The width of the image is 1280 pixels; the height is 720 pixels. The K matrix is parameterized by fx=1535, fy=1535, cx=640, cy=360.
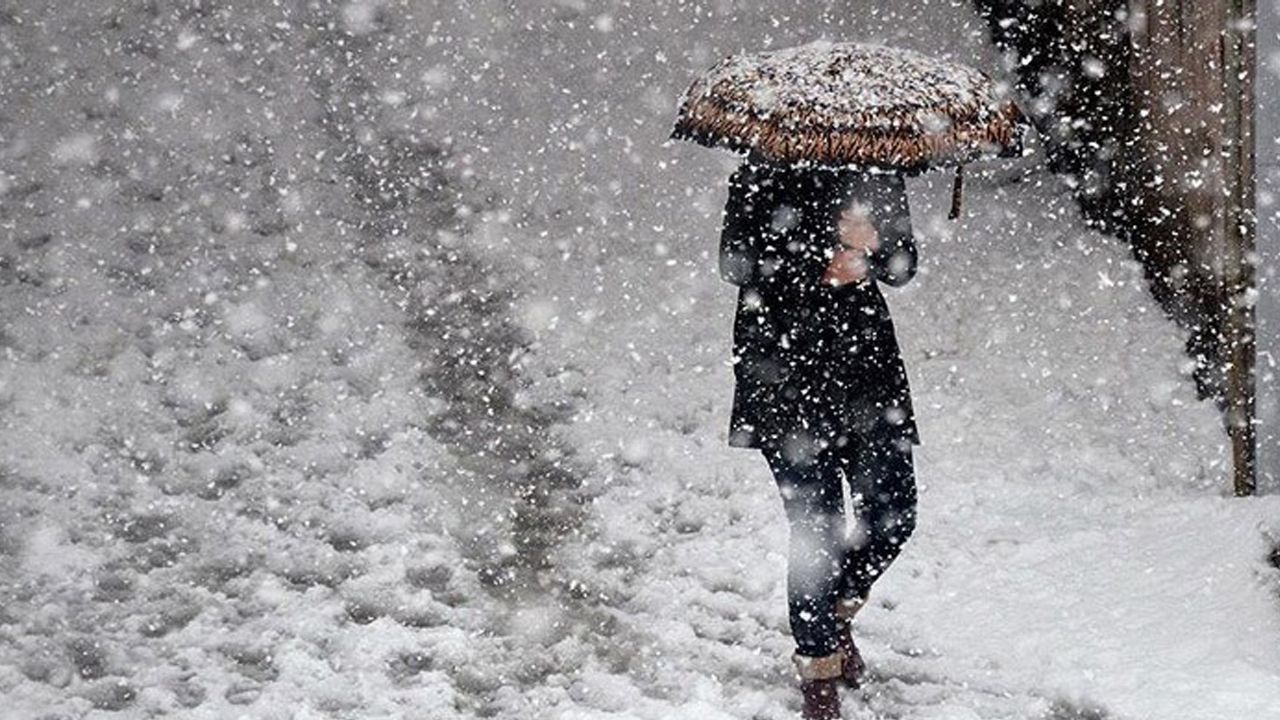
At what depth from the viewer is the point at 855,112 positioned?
423 cm

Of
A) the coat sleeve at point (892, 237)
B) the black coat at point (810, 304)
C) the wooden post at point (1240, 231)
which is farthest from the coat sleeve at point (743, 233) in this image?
the wooden post at point (1240, 231)

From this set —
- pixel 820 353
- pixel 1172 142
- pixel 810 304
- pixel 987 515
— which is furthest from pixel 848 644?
pixel 1172 142

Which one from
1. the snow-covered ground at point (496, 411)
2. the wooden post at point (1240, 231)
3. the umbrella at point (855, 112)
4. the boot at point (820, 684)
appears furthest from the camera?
the wooden post at point (1240, 231)

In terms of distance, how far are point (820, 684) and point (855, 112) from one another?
1.70 m

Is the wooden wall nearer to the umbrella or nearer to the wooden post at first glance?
the wooden post

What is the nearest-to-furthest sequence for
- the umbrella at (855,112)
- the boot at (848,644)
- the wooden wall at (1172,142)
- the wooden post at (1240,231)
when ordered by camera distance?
the umbrella at (855,112)
the boot at (848,644)
the wooden post at (1240,231)
the wooden wall at (1172,142)

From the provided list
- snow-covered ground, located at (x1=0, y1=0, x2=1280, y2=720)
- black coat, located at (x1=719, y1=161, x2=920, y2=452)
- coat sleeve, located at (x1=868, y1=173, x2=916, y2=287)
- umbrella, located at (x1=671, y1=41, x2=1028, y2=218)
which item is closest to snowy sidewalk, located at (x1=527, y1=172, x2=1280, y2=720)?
snow-covered ground, located at (x1=0, y1=0, x2=1280, y2=720)

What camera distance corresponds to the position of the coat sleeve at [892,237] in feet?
14.2

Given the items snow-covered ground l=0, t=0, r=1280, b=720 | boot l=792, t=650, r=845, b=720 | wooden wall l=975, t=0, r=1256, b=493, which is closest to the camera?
boot l=792, t=650, r=845, b=720

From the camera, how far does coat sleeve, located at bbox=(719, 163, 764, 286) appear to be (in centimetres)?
435

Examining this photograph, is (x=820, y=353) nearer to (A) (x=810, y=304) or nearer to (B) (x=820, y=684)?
(A) (x=810, y=304)

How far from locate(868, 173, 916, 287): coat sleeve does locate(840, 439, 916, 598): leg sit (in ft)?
1.67

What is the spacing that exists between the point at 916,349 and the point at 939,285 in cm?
64

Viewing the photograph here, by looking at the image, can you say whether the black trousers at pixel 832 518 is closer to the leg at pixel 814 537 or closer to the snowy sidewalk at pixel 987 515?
the leg at pixel 814 537
